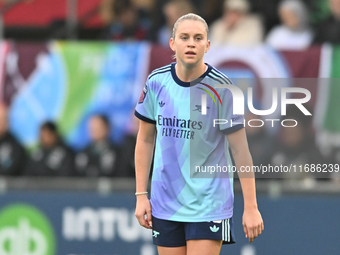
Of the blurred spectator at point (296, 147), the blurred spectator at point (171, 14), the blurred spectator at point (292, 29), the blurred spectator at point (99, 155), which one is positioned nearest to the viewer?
the blurred spectator at point (296, 147)

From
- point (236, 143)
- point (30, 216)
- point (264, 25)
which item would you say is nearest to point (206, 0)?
point (264, 25)

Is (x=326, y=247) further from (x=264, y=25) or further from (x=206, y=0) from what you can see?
(x=206, y=0)

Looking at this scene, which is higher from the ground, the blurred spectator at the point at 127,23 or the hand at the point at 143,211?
the blurred spectator at the point at 127,23

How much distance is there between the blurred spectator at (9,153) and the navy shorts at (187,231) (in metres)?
3.59

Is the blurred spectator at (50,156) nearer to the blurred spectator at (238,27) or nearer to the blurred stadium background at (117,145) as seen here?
the blurred stadium background at (117,145)

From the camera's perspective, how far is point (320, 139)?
19.4 feet

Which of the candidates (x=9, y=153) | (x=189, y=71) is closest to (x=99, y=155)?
(x=9, y=153)

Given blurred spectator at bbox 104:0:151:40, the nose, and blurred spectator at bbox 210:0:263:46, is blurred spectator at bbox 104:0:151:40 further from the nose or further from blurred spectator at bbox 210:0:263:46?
the nose

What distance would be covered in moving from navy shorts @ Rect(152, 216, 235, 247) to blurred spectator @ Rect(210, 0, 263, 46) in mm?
4341

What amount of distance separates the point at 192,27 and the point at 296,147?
2802 millimetres

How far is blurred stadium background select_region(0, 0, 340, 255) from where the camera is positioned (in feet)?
19.4

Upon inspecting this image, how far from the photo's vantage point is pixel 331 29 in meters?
7.22

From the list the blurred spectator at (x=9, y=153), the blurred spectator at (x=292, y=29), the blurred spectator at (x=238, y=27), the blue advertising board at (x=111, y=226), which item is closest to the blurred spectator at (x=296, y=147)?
the blue advertising board at (x=111, y=226)

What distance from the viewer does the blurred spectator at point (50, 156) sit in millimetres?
6727
